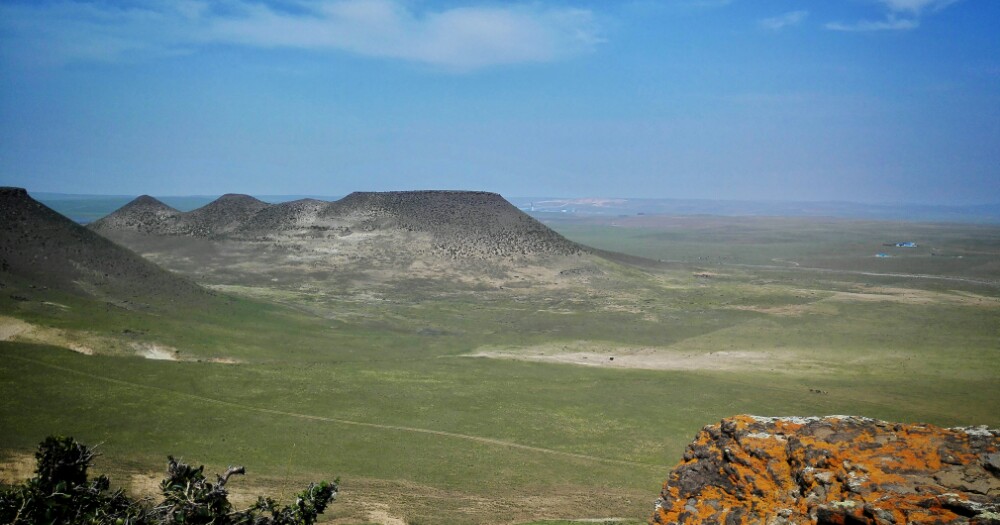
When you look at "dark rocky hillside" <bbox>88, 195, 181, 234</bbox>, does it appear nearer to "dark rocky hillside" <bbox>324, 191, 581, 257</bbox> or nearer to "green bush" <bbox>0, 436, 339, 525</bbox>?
"dark rocky hillside" <bbox>324, 191, 581, 257</bbox>

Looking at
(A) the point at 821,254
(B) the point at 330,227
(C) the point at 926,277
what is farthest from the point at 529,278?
(A) the point at 821,254

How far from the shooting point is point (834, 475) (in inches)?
290

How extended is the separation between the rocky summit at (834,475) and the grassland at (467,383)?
54.9 feet

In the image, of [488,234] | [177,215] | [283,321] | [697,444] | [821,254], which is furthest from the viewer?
[821,254]

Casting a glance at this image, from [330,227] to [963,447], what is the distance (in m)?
125

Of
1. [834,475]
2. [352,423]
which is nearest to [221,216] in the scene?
[352,423]

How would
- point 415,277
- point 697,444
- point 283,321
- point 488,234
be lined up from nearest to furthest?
1. point 697,444
2. point 283,321
3. point 415,277
4. point 488,234

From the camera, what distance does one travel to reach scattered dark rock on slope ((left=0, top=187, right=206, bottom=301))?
63.1 metres

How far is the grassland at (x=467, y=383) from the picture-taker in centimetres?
3053

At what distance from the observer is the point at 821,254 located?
17000 centimetres

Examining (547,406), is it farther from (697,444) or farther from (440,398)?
(697,444)

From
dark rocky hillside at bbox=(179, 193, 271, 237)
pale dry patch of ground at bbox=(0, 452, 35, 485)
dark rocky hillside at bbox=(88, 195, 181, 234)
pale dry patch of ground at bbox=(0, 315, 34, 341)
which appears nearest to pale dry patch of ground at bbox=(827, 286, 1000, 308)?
pale dry patch of ground at bbox=(0, 315, 34, 341)

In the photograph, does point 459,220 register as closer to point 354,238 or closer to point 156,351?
point 354,238

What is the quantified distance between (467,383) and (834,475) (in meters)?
43.5
